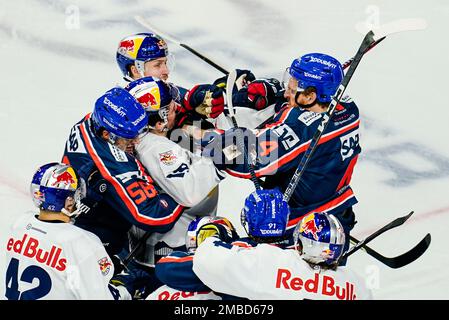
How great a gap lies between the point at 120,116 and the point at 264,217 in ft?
3.29

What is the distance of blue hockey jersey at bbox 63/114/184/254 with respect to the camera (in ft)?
18.5

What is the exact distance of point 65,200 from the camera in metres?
5.16

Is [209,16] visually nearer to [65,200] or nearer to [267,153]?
[267,153]

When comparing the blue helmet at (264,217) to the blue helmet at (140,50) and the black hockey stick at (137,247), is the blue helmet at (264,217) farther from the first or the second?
the blue helmet at (140,50)

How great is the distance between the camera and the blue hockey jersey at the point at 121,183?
5.64 m

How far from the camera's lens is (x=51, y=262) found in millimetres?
5004

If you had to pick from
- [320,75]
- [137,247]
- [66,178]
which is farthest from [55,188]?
[320,75]

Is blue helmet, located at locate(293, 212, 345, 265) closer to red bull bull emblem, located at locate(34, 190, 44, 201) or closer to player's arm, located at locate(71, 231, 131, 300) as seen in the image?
player's arm, located at locate(71, 231, 131, 300)

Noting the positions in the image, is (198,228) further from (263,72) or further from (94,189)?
(263,72)

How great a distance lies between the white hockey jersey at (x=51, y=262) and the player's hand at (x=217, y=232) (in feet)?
1.52

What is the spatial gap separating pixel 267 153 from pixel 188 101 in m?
0.58

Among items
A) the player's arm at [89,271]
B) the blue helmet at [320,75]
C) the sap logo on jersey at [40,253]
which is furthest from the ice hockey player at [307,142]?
the sap logo on jersey at [40,253]

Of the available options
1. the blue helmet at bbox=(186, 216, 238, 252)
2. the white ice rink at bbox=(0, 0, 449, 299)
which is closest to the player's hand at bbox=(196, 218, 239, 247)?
the blue helmet at bbox=(186, 216, 238, 252)
